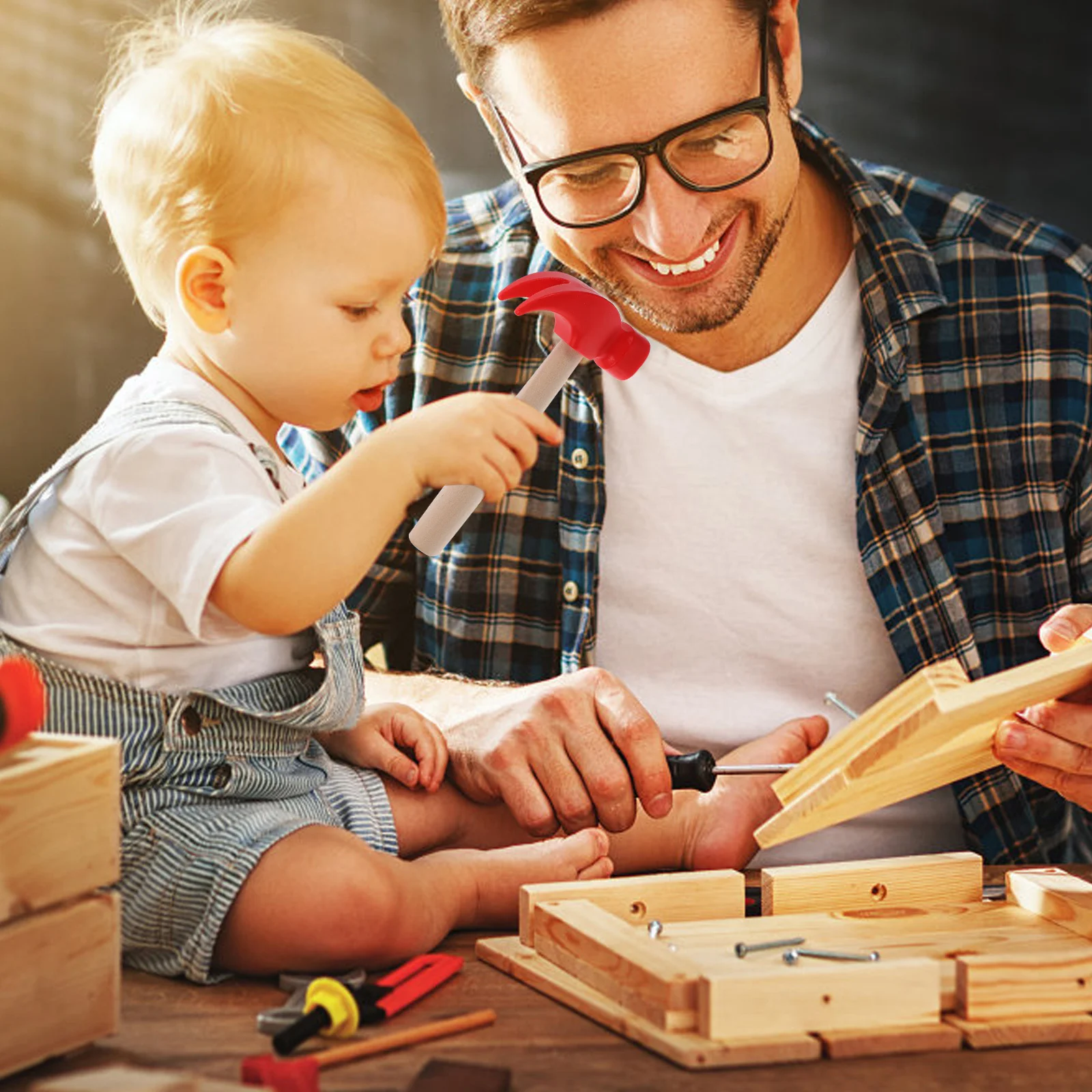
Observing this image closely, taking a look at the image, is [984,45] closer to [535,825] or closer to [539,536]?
[539,536]

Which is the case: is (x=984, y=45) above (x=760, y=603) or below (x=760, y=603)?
above

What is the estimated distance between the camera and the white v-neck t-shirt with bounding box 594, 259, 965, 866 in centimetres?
161

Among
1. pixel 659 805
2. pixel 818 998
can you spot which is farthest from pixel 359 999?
pixel 659 805

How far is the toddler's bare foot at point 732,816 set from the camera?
1.24 m

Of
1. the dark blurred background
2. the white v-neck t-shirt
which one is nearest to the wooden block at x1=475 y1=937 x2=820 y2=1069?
the white v-neck t-shirt

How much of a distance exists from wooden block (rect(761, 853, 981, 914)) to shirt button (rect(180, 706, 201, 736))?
0.41 metres

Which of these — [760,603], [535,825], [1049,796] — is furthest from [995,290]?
[535,825]

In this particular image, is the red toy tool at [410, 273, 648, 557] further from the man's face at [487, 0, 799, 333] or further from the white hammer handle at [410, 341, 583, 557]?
the man's face at [487, 0, 799, 333]

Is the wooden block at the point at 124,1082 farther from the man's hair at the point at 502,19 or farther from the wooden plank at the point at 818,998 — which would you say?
the man's hair at the point at 502,19

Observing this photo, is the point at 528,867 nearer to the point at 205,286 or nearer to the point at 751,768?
the point at 751,768

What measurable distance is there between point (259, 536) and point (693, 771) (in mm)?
420

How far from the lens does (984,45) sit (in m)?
2.15

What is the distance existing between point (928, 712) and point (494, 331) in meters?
0.96

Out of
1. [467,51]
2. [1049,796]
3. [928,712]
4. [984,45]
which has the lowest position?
[1049,796]
